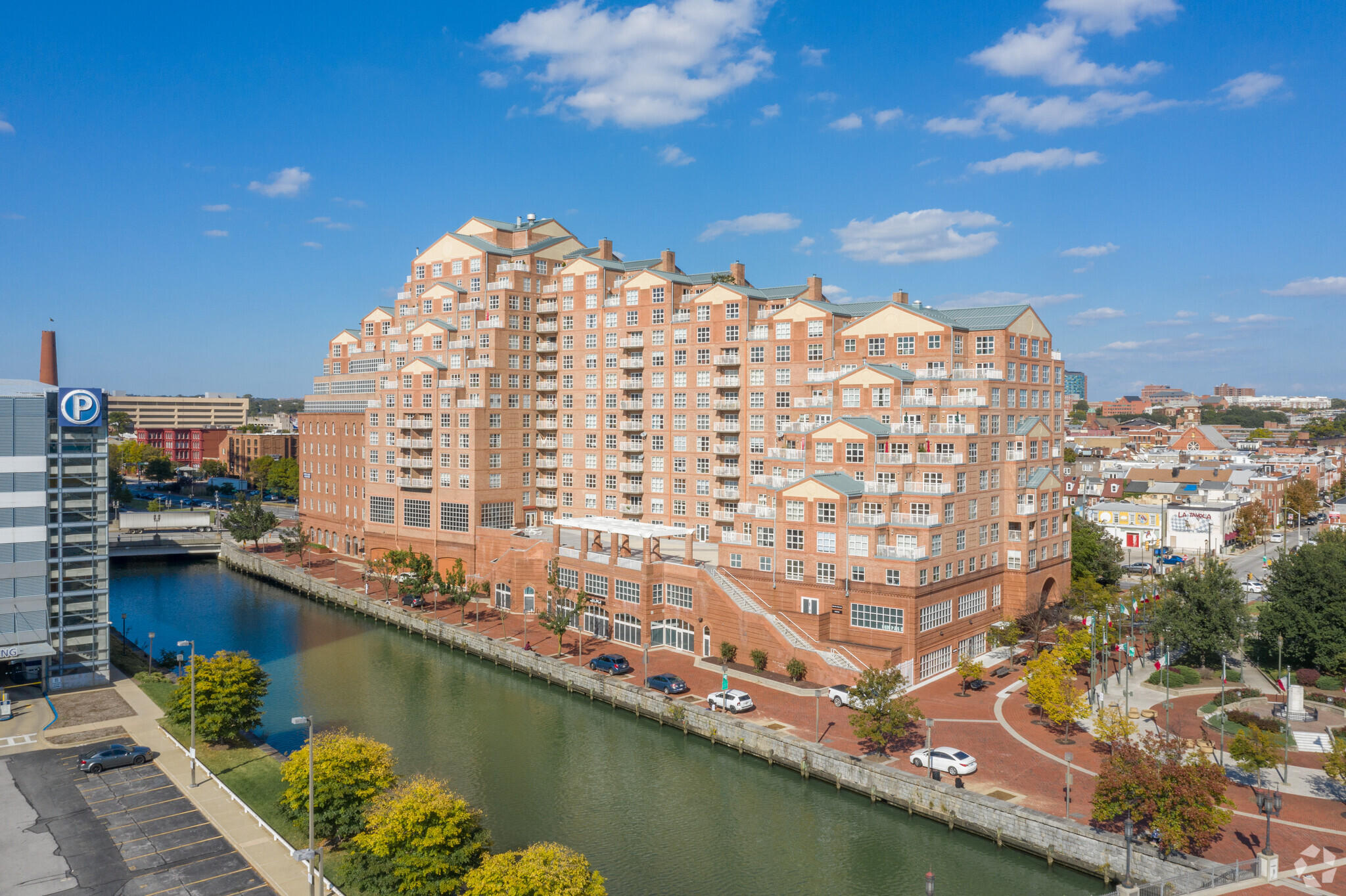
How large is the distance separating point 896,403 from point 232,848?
55.3 m

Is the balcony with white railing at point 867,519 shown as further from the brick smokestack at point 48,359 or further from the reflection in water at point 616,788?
the brick smokestack at point 48,359

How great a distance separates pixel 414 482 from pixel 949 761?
71.9 m

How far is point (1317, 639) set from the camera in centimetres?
6431

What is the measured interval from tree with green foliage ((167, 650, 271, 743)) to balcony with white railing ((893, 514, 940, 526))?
148ft

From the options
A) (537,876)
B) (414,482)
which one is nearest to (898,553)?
(537,876)

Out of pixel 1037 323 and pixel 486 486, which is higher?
pixel 1037 323

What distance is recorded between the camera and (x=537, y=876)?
2950 cm

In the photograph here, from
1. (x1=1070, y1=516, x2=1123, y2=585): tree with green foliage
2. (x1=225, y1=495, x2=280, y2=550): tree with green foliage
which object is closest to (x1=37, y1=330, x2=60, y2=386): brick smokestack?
(x1=225, y1=495, x2=280, y2=550): tree with green foliage

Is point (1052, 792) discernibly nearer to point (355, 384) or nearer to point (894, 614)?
point (894, 614)

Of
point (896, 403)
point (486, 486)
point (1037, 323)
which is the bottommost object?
point (486, 486)

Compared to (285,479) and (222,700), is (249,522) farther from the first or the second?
(222,700)

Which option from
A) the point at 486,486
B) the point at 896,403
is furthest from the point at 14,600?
the point at 896,403

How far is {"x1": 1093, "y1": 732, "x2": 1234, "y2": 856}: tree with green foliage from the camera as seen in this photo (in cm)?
3712

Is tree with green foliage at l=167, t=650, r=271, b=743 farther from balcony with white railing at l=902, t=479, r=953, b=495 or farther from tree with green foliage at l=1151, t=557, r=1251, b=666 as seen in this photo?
tree with green foliage at l=1151, t=557, r=1251, b=666
